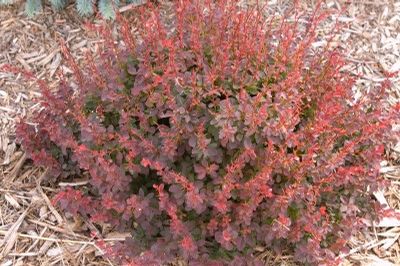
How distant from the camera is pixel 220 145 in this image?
7.64 feet

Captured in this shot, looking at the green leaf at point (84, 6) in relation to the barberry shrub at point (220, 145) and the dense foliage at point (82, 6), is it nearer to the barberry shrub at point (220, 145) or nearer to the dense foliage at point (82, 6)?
the dense foliage at point (82, 6)

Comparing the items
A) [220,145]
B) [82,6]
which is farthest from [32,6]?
[220,145]

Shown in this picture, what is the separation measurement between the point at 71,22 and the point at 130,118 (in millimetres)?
1611

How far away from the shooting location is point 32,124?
309 cm

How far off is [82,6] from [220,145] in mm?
1701

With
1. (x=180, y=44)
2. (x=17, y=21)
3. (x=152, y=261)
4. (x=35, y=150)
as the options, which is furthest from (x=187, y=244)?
(x=17, y=21)

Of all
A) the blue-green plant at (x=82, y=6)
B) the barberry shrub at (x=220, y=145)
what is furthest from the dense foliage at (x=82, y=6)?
the barberry shrub at (x=220, y=145)

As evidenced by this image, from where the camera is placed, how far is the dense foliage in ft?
11.6

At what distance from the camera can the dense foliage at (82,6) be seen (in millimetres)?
3549

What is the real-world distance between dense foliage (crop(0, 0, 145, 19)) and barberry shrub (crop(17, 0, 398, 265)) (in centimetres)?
109

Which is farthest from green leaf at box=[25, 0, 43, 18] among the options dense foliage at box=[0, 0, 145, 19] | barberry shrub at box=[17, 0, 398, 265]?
barberry shrub at box=[17, 0, 398, 265]

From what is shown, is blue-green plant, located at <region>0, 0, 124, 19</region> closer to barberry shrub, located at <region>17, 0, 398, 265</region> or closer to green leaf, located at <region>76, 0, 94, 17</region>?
green leaf, located at <region>76, 0, 94, 17</region>

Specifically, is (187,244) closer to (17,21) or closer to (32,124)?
(32,124)

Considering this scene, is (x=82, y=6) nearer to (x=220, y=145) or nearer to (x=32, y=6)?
(x=32, y=6)
